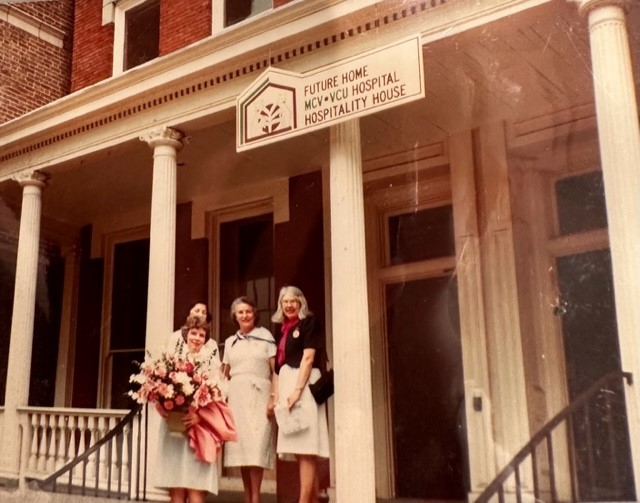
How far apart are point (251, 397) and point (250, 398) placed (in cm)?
1

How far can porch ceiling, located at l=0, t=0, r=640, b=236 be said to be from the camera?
5.31 meters

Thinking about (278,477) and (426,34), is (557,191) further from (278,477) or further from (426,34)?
(278,477)

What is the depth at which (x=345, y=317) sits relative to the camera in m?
5.32

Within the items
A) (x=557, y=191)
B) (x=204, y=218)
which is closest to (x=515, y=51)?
(x=557, y=191)

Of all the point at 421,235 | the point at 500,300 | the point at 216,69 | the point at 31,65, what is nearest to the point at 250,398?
the point at 500,300

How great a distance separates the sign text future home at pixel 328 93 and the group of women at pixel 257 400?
4.29 feet

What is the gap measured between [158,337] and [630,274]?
411 cm

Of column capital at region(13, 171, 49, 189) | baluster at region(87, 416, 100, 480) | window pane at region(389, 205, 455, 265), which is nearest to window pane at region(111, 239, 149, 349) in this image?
column capital at region(13, 171, 49, 189)

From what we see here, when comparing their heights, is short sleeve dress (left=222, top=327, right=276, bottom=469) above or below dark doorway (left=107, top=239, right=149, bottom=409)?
below

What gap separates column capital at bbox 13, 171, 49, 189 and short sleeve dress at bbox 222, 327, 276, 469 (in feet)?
12.6

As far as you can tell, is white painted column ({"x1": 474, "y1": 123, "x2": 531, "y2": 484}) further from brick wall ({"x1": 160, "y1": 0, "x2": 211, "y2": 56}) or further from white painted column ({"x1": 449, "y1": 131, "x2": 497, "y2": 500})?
brick wall ({"x1": 160, "y1": 0, "x2": 211, "y2": 56})

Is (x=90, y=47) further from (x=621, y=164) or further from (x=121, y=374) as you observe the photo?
(x=621, y=164)

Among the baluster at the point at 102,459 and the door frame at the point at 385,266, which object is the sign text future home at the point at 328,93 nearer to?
the door frame at the point at 385,266

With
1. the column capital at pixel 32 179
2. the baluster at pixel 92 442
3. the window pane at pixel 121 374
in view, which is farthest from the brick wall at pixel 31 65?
the baluster at pixel 92 442
